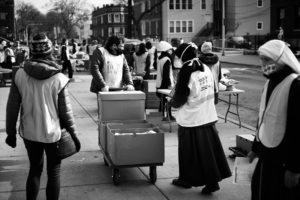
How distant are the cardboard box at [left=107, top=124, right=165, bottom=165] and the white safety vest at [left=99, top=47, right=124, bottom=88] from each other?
186 centimetres

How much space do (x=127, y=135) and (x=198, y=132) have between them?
2.86 feet

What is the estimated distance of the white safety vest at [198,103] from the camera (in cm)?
569

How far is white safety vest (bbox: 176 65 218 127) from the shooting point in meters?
5.69

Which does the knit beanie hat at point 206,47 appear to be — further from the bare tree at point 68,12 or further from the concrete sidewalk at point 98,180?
the bare tree at point 68,12

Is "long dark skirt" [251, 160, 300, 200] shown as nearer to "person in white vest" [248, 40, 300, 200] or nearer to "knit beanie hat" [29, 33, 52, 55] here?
"person in white vest" [248, 40, 300, 200]

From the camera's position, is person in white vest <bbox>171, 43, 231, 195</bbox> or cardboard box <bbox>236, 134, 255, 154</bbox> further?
cardboard box <bbox>236, 134, 255, 154</bbox>

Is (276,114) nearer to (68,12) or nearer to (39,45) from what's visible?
(39,45)

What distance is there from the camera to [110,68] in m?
7.75

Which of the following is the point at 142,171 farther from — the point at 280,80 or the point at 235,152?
the point at 280,80

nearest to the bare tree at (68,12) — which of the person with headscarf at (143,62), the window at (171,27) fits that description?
the window at (171,27)

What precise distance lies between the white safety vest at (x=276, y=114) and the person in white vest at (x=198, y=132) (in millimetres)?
1809

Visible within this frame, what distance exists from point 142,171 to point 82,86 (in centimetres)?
1274

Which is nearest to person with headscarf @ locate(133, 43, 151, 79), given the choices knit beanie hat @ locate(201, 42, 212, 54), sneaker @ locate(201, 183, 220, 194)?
knit beanie hat @ locate(201, 42, 212, 54)

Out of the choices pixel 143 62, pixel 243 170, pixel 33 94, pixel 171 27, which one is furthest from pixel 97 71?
pixel 171 27
